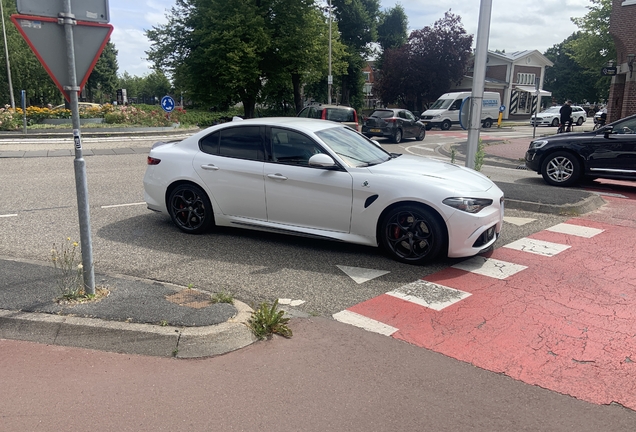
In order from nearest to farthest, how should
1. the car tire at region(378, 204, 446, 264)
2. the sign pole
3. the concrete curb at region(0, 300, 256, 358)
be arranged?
the concrete curb at region(0, 300, 256, 358) → the sign pole → the car tire at region(378, 204, 446, 264)

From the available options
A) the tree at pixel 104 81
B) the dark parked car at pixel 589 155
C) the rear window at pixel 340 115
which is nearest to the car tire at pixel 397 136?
the rear window at pixel 340 115

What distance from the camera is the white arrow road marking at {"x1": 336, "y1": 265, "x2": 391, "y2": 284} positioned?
17.0ft

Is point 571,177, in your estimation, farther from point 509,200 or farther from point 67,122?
point 67,122

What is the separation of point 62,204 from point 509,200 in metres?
7.61

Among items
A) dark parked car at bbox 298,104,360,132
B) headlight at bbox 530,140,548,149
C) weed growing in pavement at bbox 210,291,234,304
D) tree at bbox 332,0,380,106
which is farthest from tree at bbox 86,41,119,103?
weed growing in pavement at bbox 210,291,234,304

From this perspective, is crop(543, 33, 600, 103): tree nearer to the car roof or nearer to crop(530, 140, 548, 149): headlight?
crop(530, 140, 548, 149): headlight

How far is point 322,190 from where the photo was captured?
5.75 m

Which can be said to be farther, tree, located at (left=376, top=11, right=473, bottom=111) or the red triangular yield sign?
tree, located at (left=376, top=11, right=473, bottom=111)

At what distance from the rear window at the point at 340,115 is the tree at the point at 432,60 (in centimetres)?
2869

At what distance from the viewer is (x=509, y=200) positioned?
881cm

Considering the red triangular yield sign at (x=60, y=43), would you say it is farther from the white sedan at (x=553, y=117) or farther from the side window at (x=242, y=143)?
the white sedan at (x=553, y=117)

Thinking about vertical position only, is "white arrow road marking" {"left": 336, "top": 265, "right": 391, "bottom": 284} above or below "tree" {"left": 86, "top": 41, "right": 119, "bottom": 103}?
below

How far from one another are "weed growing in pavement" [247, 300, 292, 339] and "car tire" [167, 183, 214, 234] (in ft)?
9.27

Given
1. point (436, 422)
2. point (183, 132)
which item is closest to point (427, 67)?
point (183, 132)
